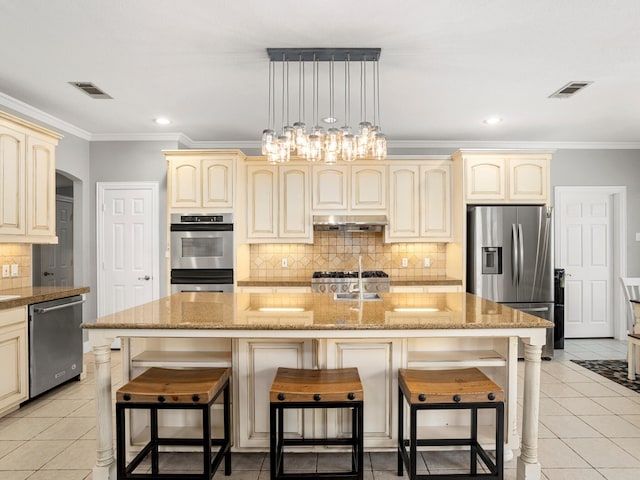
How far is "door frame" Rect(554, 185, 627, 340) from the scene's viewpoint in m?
5.57

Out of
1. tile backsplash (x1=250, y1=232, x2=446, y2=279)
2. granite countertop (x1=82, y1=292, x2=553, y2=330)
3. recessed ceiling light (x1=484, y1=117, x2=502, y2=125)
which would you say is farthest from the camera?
tile backsplash (x1=250, y1=232, x2=446, y2=279)

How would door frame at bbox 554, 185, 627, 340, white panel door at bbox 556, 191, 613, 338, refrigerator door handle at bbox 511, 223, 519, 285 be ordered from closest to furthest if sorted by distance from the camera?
1. refrigerator door handle at bbox 511, 223, 519, 285
2. door frame at bbox 554, 185, 627, 340
3. white panel door at bbox 556, 191, 613, 338

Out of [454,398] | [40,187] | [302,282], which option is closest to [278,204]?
[302,282]

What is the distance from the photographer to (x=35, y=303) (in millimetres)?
3410

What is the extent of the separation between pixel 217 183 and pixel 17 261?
6.64 feet

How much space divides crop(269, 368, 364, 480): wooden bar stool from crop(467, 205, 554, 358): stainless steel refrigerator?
3067 mm

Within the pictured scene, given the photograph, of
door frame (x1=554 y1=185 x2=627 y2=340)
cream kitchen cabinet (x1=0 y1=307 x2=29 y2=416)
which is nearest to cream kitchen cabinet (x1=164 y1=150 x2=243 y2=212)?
cream kitchen cabinet (x1=0 y1=307 x2=29 y2=416)

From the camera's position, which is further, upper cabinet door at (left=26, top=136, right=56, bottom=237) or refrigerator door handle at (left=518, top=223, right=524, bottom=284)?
refrigerator door handle at (left=518, top=223, right=524, bottom=284)

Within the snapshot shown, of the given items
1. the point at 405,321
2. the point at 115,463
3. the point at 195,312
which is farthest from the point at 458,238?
the point at 115,463

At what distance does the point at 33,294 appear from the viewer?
11.4 feet

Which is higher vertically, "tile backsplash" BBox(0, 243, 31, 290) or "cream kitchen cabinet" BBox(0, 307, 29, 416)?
"tile backsplash" BBox(0, 243, 31, 290)

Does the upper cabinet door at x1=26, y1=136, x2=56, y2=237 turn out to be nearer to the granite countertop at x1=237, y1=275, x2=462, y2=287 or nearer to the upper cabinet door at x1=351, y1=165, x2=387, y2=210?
the granite countertop at x1=237, y1=275, x2=462, y2=287

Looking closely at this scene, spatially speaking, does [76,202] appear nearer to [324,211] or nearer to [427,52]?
[324,211]

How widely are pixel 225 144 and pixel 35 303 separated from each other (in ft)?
9.77
